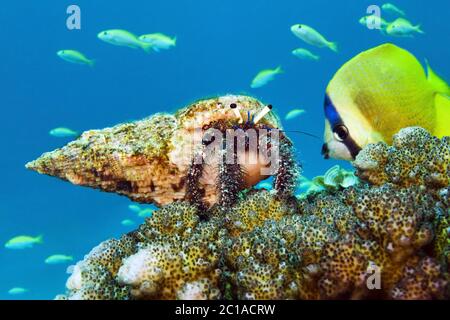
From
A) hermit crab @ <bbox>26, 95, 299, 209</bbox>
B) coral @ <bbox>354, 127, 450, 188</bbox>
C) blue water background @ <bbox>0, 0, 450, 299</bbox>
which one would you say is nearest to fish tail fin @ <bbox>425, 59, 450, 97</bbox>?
coral @ <bbox>354, 127, 450, 188</bbox>

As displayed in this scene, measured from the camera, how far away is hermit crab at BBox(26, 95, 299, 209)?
3229 millimetres

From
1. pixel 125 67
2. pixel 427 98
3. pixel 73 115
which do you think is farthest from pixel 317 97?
pixel 427 98

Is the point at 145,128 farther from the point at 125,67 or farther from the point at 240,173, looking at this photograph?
the point at 125,67

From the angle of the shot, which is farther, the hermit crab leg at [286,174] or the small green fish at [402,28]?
the small green fish at [402,28]

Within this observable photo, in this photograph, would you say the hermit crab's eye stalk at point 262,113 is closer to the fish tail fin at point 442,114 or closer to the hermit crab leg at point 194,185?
the hermit crab leg at point 194,185

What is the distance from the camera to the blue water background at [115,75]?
43594 mm

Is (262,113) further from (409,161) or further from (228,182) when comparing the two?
(409,161)

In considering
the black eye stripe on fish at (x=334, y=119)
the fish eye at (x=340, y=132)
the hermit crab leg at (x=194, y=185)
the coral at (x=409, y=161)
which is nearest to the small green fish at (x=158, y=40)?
the hermit crab leg at (x=194, y=185)

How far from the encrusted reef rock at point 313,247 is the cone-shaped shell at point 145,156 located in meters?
0.40

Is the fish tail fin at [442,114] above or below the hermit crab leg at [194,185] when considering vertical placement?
above

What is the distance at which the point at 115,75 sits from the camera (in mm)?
89125

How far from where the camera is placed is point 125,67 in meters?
90.4

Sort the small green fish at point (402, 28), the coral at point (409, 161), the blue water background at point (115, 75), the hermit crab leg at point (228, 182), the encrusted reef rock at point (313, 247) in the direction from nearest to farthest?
the encrusted reef rock at point (313, 247), the coral at point (409, 161), the hermit crab leg at point (228, 182), the small green fish at point (402, 28), the blue water background at point (115, 75)

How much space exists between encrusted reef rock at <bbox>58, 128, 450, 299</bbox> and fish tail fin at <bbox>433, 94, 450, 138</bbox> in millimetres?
407
